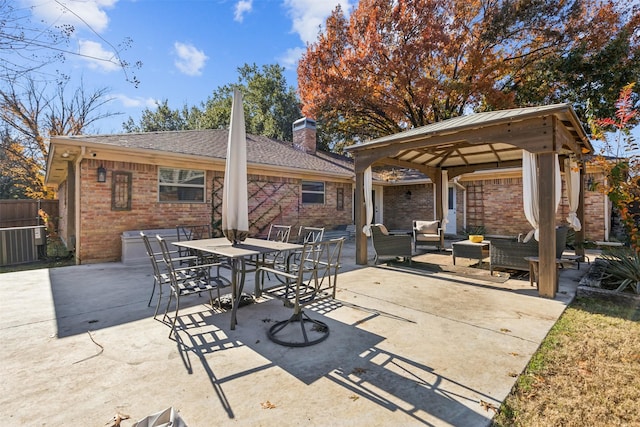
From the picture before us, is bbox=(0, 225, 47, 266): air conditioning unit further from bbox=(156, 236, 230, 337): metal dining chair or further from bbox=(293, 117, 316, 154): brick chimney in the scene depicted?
bbox=(293, 117, 316, 154): brick chimney

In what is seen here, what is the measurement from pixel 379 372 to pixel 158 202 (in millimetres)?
7929

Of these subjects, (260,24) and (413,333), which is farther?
(260,24)

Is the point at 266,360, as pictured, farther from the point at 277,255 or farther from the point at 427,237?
the point at 427,237

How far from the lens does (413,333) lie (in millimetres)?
3498

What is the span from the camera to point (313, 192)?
41.0ft

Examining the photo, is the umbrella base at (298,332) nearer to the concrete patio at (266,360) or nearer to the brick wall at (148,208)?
the concrete patio at (266,360)

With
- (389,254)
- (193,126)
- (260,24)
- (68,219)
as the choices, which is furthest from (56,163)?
(193,126)

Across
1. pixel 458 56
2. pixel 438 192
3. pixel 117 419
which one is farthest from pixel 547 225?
pixel 458 56

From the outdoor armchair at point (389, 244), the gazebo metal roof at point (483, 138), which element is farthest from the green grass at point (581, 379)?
the outdoor armchair at point (389, 244)

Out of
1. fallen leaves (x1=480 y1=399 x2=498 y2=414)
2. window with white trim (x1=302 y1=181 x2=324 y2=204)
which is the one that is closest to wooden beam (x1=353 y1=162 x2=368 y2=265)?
window with white trim (x1=302 y1=181 x2=324 y2=204)

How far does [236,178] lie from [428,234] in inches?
271

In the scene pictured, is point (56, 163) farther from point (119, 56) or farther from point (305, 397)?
point (305, 397)

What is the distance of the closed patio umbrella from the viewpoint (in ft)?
13.8

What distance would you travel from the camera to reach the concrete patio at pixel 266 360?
215 centimetres
